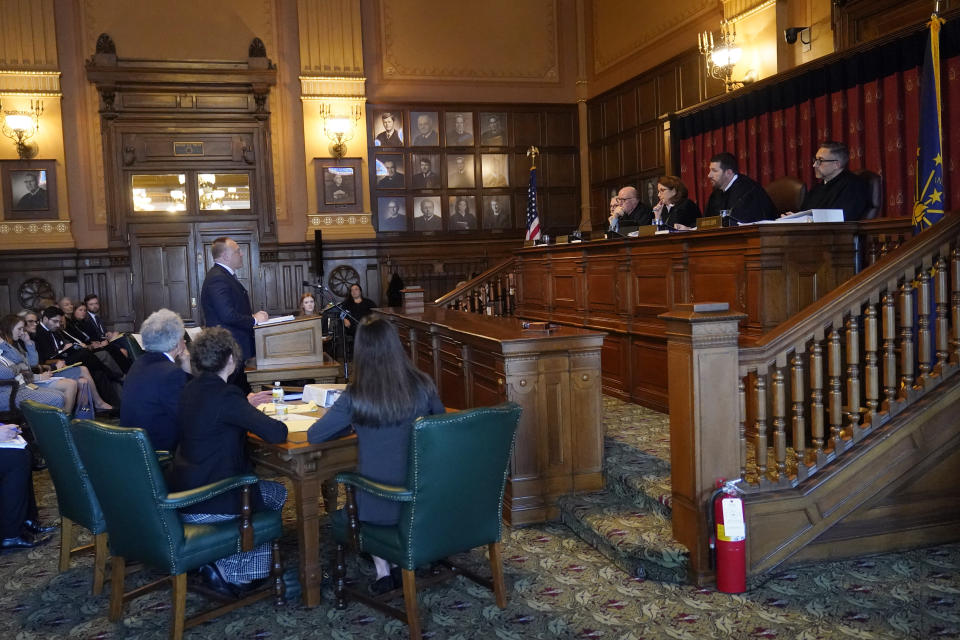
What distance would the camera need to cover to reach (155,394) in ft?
13.0

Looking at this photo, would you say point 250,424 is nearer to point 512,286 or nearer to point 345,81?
point 512,286

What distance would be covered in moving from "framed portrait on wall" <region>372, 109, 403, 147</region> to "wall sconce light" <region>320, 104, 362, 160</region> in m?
0.43

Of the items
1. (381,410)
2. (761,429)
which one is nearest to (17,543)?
(381,410)

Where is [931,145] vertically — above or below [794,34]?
below

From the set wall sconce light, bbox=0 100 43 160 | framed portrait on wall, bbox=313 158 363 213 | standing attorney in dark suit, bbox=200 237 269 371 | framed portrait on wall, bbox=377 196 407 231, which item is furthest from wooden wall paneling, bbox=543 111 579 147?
standing attorney in dark suit, bbox=200 237 269 371

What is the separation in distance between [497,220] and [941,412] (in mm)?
9328

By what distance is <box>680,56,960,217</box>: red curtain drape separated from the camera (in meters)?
6.46

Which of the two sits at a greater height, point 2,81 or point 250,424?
point 2,81

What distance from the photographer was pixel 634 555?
12.8ft

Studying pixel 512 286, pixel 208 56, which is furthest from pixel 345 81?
pixel 512 286

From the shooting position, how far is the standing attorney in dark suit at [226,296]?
18.6ft

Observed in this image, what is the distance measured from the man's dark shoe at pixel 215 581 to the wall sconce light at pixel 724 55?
24.4ft

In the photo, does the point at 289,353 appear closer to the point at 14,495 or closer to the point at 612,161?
the point at 14,495

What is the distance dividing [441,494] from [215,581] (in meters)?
1.31
